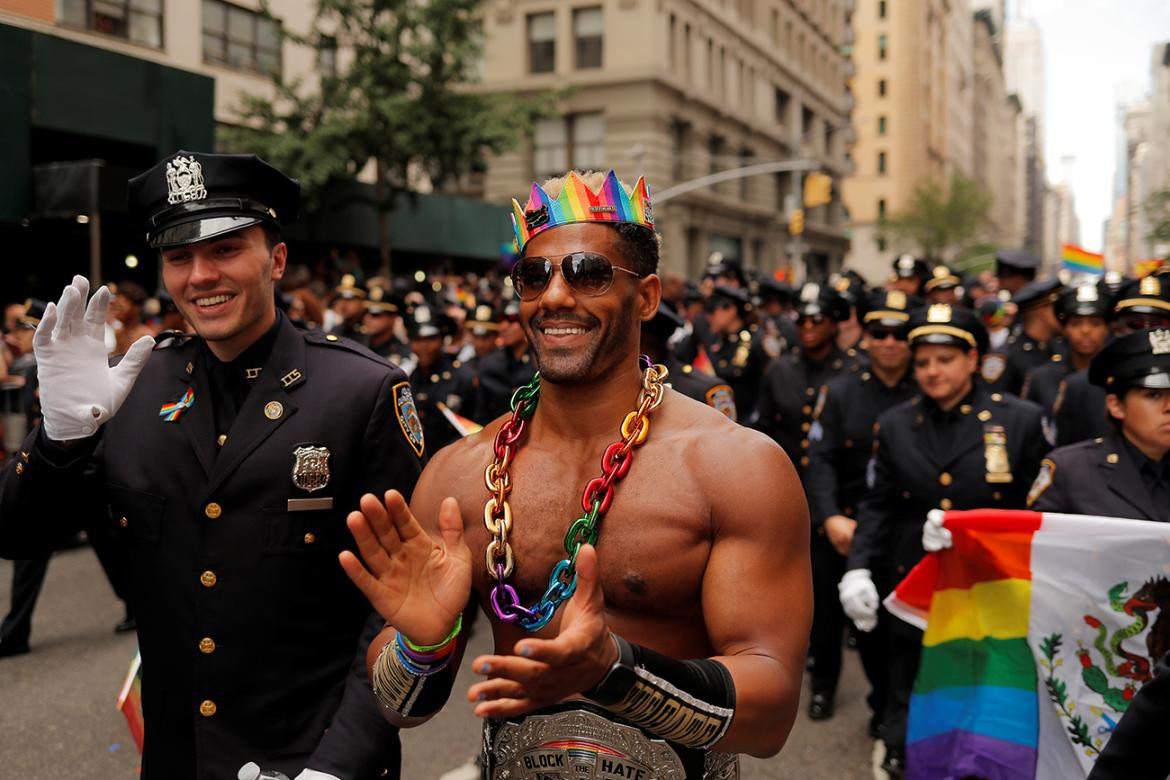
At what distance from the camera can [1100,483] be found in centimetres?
431

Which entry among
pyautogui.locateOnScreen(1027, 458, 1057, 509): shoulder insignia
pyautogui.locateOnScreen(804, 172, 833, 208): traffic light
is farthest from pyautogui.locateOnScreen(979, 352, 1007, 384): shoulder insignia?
pyautogui.locateOnScreen(804, 172, 833, 208): traffic light

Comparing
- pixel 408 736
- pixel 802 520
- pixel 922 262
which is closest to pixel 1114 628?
pixel 802 520

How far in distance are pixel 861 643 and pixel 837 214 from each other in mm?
60703

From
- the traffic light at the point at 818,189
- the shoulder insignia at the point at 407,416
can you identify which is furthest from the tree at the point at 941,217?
the shoulder insignia at the point at 407,416

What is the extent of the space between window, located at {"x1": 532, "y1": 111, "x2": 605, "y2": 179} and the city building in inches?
1.6

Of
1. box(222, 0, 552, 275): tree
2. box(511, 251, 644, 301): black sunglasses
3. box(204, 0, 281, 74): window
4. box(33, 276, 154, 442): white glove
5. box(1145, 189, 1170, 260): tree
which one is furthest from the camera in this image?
A: box(204, 0, 281, 74): window

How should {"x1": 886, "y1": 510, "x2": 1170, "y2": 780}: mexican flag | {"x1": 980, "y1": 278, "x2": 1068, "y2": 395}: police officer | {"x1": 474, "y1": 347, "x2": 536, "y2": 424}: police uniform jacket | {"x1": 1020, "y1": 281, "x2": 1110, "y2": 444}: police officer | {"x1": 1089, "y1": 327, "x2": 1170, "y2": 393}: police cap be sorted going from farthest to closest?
{"x1": 474, "y1": 347, "x2": 536, "y2": 424}: police uniform jacket
{"x1": 980, "y1": 278, "x2": 1068, "y2": 395}: police officer
{"x1": 1020, "y1": 281, "x2": 1110, "y2": 444}: police officer
{"x1": 1089, "y1": 327, "x2": 1170, "y2": 393}: police cap
{"x1": 886, "y1": 510, "x2": 1170, "y2": 780}: mexican flag

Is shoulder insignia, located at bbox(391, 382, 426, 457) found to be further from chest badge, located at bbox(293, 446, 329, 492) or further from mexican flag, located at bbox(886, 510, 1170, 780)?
mexican flag, located at bbox(886, 510, 1170, 780)

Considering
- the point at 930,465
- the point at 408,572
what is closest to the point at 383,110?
the point at 930,465

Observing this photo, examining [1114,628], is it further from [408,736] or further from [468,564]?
[408,736]

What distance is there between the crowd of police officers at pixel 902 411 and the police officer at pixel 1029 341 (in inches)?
0.5

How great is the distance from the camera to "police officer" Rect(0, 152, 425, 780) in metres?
2.75

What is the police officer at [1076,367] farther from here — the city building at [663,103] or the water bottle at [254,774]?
the city building at [663,103]

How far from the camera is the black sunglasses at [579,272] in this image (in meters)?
2.39
